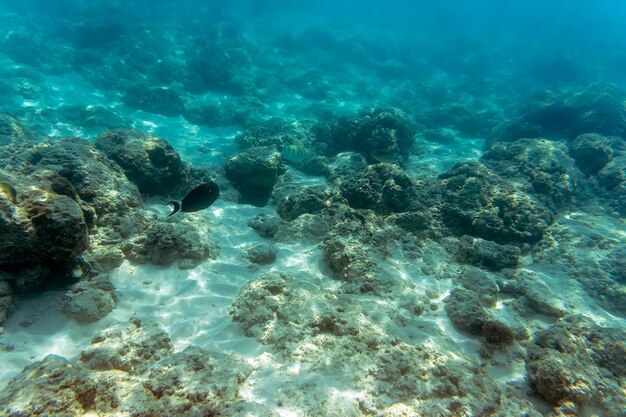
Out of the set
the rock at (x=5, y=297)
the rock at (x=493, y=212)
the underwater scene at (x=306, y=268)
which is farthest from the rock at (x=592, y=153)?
the rock at (x=5, y=297)

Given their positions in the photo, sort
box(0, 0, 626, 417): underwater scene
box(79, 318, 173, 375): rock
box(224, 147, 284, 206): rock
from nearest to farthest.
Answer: box(0, 0, 626, 417): underwater scene, box(79, 318, 173, 375): rock, box(224, 147, 284, 206): rock

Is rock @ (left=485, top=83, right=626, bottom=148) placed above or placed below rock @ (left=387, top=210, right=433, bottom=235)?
above

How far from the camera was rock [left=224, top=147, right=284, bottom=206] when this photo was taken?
25.7ft

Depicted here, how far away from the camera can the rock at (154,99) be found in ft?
47.4

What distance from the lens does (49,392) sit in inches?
87.4

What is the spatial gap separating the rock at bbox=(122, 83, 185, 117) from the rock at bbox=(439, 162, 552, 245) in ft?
41.3

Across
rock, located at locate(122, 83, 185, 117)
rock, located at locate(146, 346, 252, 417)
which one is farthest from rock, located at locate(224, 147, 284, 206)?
rock, located at locate(122, 83, 185, 117)

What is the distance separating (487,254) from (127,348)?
5600mm

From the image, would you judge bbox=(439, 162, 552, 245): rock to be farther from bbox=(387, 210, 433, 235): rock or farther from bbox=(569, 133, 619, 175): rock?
bbox=(569, 133, 619, 175): rock

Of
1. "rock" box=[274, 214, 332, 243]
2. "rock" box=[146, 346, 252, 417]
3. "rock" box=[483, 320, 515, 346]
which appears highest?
"rock" box=[274, 214, 332, 243]

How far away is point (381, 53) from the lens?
99.3ft

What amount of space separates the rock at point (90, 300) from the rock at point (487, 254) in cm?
548

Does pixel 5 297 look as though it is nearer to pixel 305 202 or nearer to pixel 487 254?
pixel 305 202

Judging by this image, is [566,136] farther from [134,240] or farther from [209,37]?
[209,37]
